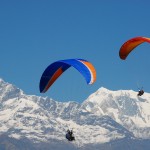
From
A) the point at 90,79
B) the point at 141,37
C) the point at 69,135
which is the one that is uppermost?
the point at 141,37

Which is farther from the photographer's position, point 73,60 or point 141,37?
point 73,60

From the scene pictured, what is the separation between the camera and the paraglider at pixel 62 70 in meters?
44.0

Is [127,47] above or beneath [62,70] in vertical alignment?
above

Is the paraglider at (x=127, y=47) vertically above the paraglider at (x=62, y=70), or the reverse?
the paraglider at (x=127, y=47)

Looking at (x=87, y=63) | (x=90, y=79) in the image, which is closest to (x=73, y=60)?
(x=87, y=63)

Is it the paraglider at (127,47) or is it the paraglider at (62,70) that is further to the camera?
the paraglider at (127,47)

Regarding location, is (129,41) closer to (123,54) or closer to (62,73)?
(123,54)

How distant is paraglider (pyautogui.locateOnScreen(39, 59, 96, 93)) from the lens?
144 ft

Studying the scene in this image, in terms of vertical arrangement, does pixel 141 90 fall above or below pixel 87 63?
below

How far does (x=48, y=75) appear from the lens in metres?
47.1

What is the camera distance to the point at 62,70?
4847 centimetres

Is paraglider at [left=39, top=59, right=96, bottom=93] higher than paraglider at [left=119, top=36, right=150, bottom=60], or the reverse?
paraglider at [left=119, top=36, right=150, bottom=60]

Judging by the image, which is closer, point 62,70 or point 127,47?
point 127,47

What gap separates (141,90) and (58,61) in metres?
8.60
